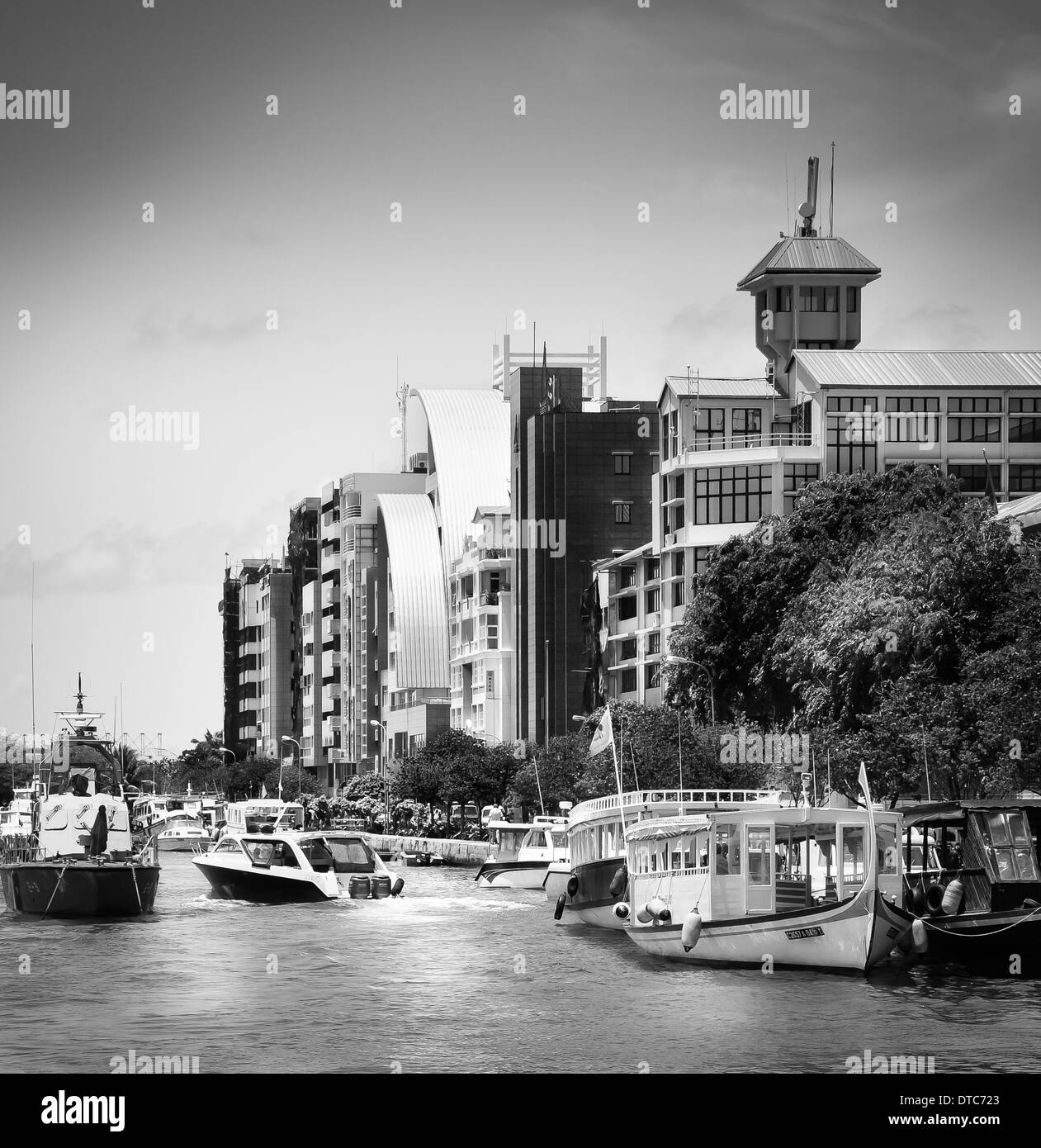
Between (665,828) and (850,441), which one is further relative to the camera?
(850,441)

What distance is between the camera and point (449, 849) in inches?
5118

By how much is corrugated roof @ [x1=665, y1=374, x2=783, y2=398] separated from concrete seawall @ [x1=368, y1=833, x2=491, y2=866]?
29508 mm

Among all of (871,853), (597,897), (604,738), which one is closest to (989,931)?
(871,853)

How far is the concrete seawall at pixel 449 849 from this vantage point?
123875 mm

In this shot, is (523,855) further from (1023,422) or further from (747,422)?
(1023,422)

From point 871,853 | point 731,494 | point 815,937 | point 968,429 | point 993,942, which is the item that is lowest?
point 993,942

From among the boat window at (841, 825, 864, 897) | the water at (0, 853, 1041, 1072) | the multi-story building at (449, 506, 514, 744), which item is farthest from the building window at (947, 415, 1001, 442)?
the boat window at (841, 825, 864, 897)

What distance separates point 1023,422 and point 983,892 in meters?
74.5

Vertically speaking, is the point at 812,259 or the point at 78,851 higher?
the point at 812,259

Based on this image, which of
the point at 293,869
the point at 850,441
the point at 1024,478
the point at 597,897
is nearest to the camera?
the point at 597,897
